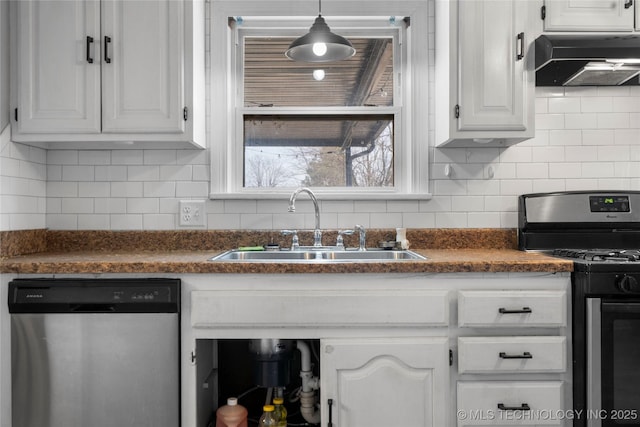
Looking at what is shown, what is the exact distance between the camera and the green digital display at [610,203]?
216 cm

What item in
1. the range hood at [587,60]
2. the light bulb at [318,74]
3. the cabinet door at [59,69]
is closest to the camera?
the range hood at [587,60]

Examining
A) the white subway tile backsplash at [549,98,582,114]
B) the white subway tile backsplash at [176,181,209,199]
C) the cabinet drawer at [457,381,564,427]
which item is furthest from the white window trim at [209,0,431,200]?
the cabinet drawer at [457,381,564,427]

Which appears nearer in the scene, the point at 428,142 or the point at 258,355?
the point at 258,355

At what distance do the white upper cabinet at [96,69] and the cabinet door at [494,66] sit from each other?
50.6 inches

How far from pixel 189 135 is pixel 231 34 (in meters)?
0.70

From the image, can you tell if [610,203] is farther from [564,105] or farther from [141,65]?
[141,65]

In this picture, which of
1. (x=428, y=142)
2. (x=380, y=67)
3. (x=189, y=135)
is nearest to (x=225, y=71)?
(x=189, y=135)

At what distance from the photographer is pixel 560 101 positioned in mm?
2293

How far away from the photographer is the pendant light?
1.86m

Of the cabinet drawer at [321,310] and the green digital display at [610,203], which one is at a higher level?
the green digital display at [610,203]

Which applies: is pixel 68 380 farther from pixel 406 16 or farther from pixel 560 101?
pixel 560 101

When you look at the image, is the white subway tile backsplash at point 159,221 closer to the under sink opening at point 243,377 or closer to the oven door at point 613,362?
the under sink opening at point 243,377

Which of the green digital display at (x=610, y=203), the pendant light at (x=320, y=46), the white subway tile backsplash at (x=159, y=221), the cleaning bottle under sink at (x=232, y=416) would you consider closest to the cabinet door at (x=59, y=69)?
the white subway tile backsplash at (x=159, y=221)

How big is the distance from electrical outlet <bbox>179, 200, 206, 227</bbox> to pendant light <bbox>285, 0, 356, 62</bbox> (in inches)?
34.8
